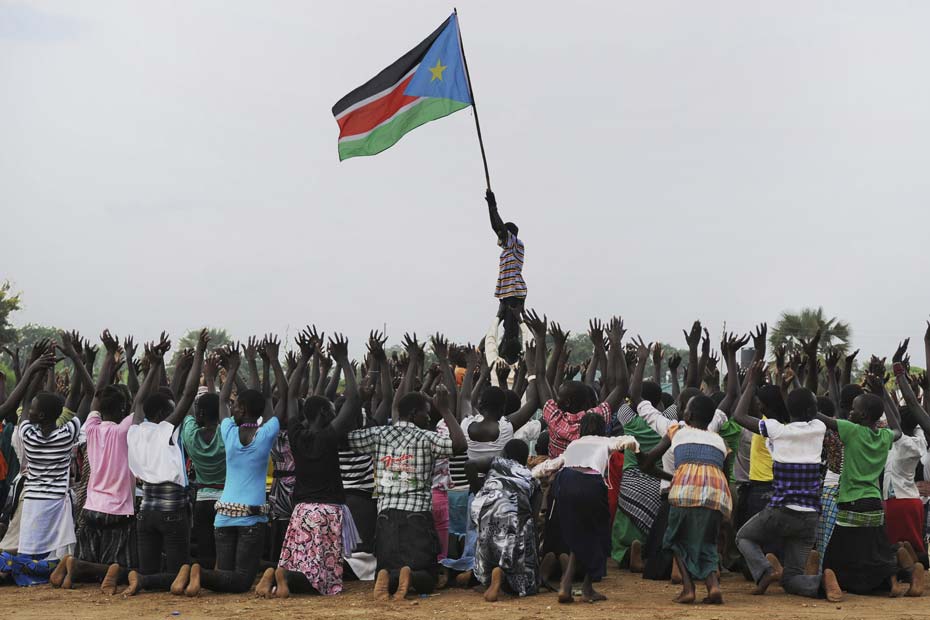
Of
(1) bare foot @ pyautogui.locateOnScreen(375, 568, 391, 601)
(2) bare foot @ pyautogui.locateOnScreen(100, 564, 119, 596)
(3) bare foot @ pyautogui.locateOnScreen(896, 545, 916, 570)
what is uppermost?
(3) bare foot @ pyautogui.locateOnScreen(896, 545, 916, 570)

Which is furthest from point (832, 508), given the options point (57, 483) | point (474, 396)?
point (57, 483)

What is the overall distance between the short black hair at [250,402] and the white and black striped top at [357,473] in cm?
112

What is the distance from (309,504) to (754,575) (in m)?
3.77

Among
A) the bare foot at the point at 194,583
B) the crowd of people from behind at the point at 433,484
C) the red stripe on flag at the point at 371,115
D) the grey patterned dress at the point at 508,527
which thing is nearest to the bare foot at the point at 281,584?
the crowd of people from behind at the point at 433,484

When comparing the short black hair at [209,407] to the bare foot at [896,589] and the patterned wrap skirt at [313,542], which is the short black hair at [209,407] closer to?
the patterned wrap skirt at [313,542]

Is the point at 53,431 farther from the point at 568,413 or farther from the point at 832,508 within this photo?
the point at 832,508

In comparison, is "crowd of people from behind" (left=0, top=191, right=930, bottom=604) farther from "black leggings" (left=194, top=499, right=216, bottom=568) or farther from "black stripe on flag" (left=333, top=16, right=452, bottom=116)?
"black stripe on flag" (left=333, top=16, right=452, bottom=116)

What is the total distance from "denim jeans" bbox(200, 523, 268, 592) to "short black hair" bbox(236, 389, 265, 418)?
0.96 m

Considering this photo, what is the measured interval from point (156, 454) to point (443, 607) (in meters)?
2.77

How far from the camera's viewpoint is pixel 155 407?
9289mm

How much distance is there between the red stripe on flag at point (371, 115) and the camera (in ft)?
48.2

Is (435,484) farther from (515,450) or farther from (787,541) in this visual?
(787,541)

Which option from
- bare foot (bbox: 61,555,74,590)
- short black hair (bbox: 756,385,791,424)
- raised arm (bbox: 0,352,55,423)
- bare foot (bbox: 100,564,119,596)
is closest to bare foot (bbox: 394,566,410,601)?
bare foot (bbox: 100,564,119,596)

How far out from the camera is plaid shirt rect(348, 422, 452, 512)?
8.82m
